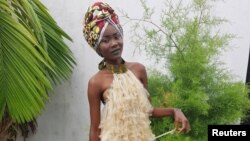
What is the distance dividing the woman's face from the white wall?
37.6 inches

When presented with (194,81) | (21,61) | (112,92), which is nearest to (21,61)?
(21,61)

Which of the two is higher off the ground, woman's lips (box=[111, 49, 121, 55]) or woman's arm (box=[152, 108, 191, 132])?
woman's lips (box=[111, 49, 121, 55])

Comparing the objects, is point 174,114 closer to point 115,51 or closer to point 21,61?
point 115,51

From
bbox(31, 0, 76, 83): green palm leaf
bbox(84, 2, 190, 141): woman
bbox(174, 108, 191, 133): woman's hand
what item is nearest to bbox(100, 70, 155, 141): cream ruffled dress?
bbox(84, 2, 190, 141): woman

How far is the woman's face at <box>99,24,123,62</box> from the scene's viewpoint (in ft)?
3.90

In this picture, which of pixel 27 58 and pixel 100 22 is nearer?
pixel 100 22

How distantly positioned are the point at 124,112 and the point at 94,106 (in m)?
0.10

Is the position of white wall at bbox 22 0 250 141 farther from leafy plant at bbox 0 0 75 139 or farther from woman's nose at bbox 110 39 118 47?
woman's nose at bbox 110 39 118 47

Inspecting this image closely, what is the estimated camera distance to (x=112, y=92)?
1.21m

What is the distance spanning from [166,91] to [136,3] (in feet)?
2.56

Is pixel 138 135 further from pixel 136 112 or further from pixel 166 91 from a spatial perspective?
pixel 166 91

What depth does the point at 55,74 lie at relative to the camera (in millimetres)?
2094

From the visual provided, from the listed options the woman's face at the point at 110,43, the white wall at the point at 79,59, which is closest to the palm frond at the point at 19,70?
the white wall at the point at 79,59

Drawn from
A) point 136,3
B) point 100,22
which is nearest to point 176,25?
point 100,22
